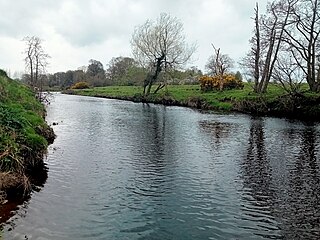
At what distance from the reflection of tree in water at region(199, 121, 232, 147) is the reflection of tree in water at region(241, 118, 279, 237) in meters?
2.13

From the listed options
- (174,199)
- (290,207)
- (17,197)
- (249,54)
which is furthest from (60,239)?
(249,54)

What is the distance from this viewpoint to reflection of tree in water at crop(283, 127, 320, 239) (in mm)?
8039

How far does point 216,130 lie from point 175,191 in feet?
43.8

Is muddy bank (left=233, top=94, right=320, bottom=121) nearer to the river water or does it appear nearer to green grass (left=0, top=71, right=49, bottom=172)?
the river water

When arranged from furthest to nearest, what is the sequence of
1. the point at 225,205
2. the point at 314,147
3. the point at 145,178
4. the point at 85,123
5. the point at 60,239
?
the point at 85,123
the point at 314,147
the point at 145,178
the point at 225,205
the point at 60,239

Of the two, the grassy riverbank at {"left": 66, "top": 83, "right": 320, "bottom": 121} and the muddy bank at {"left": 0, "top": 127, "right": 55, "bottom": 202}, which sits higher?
the grassy riverbank at {"left": 66, "top": 83, "right": 320, "bottom": 121}

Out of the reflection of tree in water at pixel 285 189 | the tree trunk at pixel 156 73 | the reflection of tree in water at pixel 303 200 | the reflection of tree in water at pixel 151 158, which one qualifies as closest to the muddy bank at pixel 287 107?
the reflection of tree in water at pixel 285 189

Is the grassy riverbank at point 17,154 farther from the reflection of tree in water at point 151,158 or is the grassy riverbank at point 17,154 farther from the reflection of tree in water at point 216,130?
the reflection of tree in water at point 216,130

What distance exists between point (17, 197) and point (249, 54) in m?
42.1

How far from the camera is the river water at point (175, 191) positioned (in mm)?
8023

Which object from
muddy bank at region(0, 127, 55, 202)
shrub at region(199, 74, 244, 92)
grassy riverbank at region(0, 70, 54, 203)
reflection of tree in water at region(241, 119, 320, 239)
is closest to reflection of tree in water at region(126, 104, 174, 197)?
reflection of tree in water at region(241, 119, 320, 239)

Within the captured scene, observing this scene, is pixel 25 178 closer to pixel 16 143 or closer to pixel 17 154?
pixel 17 154

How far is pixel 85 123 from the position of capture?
2709 centimetres

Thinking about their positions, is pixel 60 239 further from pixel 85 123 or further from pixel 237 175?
pixel 85 123
